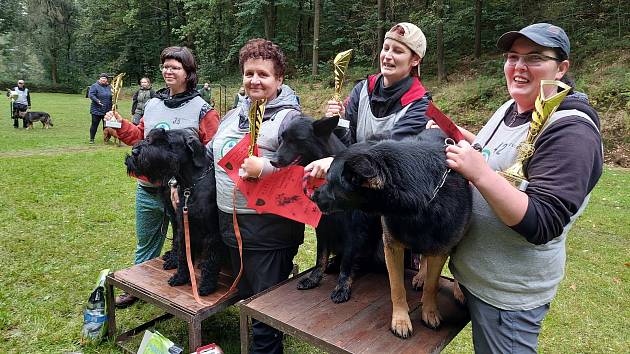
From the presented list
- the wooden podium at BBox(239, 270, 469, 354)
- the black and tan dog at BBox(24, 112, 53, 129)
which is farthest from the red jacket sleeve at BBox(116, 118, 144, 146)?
the black and tan dog at BBox(24, 112, 53, 129)

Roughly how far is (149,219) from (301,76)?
22407 millimetres

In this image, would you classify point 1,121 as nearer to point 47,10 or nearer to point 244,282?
point 244,282

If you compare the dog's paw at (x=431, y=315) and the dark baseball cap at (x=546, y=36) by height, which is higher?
the dark baseball cap at (x=546, y=36)

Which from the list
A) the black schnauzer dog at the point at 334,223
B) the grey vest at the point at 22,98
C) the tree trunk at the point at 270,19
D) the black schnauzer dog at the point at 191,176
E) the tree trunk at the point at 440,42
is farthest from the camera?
the tree trunk at the point at 270,19

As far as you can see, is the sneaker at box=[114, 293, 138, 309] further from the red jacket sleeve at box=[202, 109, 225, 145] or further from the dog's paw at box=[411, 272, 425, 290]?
the dog's paw at box=[411, 272, 425, 290]

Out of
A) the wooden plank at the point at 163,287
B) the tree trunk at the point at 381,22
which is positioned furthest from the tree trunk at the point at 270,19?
the wooden plank at the point at 163,287

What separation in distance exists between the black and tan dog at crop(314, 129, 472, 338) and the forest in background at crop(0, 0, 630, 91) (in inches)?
93.2

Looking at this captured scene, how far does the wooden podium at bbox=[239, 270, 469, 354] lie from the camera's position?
88.7 inches

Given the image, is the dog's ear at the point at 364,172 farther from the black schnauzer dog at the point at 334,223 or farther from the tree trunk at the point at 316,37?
the tree trunk at the point at 316,37

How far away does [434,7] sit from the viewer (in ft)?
65.8

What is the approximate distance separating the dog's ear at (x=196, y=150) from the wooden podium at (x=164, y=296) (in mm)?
973

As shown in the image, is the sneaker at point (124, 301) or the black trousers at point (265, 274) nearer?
the black trousers at point (265, 274)

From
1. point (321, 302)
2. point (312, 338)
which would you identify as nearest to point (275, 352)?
point (321, 302)

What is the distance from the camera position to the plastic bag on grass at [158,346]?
2.77m
